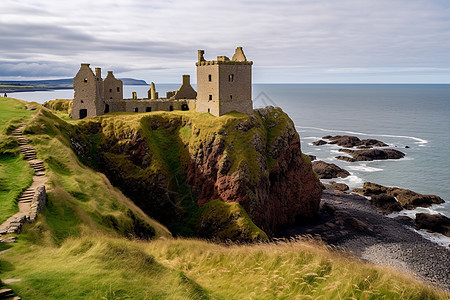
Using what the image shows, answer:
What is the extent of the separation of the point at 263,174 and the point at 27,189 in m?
33.8

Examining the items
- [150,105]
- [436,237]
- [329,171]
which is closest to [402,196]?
[436,237]

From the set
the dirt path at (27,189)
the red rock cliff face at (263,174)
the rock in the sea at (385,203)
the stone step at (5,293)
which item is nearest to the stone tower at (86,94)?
the dirt path at (27,189)

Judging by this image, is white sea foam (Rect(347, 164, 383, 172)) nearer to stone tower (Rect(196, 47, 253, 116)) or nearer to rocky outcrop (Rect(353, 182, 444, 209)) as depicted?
rocky outcrop (Rect(353, 182, 444, 209))

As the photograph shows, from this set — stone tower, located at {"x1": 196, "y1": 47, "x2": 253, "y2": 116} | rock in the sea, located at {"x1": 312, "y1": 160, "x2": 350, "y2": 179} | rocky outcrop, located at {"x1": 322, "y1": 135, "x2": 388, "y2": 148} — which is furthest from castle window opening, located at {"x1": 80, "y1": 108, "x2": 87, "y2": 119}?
rocky outcrop, located at {"x1": 322, "y1": 135, "x2": 388, "y2": 148}

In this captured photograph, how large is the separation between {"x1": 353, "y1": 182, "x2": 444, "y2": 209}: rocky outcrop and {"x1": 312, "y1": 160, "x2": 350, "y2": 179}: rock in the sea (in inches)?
406

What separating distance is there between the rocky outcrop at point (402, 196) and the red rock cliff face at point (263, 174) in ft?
58.0

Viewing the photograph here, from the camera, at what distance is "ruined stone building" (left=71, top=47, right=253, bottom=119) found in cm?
5897

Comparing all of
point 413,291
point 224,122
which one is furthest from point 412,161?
point 413,291

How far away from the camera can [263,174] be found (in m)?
53.0

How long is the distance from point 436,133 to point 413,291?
496 feet

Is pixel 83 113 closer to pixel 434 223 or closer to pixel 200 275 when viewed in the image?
pixel 200 275

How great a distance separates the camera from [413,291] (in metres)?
12.2

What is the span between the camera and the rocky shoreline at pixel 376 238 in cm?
4649

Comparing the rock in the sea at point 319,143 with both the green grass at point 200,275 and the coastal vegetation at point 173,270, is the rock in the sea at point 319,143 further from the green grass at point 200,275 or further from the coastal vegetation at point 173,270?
the green grass at point 200,275
